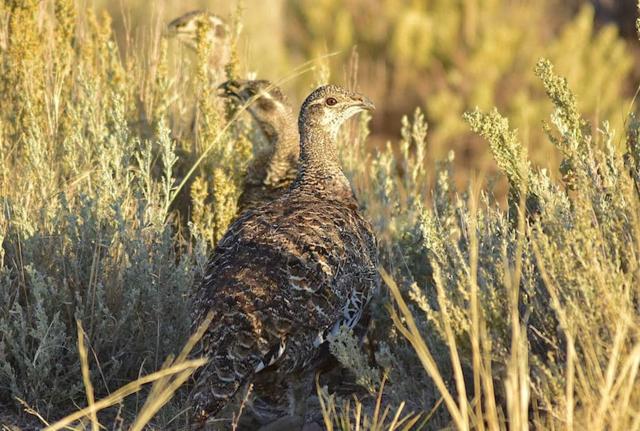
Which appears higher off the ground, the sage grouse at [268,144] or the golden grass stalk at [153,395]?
the sage grouse at [268,144]

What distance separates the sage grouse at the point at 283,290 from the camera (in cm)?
391

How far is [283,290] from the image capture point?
4125 mm

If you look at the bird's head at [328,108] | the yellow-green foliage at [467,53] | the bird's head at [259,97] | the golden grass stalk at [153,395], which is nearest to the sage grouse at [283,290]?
the golden grass stalk at [153,395]

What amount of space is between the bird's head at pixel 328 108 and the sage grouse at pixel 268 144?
2.29ft

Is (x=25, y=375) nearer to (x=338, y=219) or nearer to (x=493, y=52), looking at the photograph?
(x=338, y=219)

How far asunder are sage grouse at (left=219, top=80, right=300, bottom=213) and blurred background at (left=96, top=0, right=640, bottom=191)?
5318 mm

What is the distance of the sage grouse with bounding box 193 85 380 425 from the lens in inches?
154

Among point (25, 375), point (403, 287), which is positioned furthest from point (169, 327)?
point (403, 287)

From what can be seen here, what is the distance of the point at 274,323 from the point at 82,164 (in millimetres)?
2218

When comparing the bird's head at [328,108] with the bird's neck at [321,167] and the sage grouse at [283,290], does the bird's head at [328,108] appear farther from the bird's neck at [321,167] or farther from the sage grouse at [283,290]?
the sage grouse at [283,290]

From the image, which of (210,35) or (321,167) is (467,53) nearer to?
(210,35)

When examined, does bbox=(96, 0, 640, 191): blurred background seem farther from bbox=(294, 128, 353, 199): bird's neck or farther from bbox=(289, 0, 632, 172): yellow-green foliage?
bbox=(294, 128, 353, 199): bird's neck

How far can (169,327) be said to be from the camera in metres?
4.75

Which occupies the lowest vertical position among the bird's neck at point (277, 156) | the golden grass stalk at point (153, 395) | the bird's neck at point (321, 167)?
the golden grass stalk at point (153, 395)
